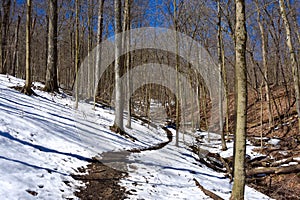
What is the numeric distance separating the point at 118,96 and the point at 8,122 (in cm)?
483

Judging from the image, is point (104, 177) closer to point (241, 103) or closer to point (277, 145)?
point (241, 103)

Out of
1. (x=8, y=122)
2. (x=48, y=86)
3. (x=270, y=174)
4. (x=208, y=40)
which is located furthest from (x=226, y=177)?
(x=208, y=40)

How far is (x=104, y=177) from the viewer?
5.82 metres

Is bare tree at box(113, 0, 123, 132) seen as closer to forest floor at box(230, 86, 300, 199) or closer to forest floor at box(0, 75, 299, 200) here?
forest floor at box(0, 75, 299, 200)

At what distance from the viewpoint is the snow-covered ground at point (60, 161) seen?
4.48m

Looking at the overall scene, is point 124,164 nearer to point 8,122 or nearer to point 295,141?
point 8,122

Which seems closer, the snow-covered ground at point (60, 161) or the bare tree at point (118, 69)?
the snow-covered ground at point (60, 161)

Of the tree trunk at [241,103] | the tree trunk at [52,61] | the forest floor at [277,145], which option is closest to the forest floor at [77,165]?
the forest floor at [277,145]

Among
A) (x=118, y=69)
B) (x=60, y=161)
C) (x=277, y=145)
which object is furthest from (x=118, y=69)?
(x=277, y=145)

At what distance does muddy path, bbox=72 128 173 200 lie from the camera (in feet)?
16.0

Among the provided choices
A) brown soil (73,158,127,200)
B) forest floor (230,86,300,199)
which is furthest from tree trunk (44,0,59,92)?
forest floor (230,86,300,199)

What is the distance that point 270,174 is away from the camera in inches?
334

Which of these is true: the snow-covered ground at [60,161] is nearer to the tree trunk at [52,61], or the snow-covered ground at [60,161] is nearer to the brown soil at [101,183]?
the brown soil at [101,183]

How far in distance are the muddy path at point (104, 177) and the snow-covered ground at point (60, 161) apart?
0.62ft
